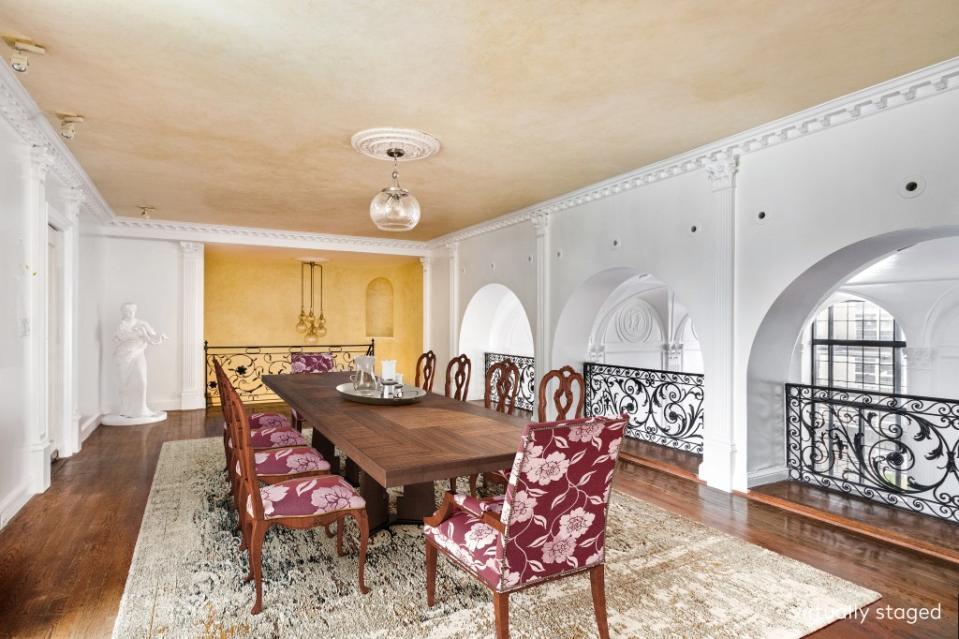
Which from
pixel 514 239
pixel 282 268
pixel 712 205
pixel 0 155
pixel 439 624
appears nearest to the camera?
pixel 439 624

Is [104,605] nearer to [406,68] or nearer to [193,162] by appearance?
[406,68]

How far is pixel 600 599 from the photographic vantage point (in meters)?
2.01

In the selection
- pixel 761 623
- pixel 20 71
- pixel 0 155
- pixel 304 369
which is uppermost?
pixel 20 71

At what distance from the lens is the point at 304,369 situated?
5.48m

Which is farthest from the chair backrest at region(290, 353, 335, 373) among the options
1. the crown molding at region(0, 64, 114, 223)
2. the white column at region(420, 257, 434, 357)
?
the white column at region(420, 257, 434, 357)

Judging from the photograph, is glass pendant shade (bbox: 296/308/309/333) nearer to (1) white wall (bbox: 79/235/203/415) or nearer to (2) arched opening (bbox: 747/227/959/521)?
(1) white wall (bbox: 79/235/203/415)

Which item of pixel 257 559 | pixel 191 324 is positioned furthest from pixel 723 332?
pixel 191 324

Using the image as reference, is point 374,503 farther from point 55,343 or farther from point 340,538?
point 55,343

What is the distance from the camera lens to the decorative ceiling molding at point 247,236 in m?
6.72

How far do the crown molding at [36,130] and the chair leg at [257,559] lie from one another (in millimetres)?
2671

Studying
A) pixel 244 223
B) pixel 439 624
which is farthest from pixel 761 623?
pixel 244 223

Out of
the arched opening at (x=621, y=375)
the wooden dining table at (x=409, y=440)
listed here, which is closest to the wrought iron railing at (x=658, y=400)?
the arched opening at (x=621, y=375)

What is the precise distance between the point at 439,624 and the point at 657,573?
111 cm

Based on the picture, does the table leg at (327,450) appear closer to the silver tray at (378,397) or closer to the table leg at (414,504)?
the silver tray at (378,397)
